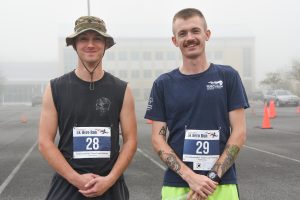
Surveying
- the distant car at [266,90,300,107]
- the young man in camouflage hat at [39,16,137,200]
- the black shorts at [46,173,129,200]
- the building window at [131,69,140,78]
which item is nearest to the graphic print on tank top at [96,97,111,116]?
the young man in camouflage hat at [39,16,137,200]

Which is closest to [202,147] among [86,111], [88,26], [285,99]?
[86,111]

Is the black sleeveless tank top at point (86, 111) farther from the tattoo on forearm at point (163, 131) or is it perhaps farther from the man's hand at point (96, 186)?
the tattoo on forearm at point (163, 131)

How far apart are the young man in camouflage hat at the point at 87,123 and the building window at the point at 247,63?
85365 mm

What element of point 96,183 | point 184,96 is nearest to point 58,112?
point 96,183

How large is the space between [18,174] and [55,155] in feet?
17.6

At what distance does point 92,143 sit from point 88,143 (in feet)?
0.09

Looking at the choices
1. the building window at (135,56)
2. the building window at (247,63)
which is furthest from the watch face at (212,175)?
the building window at (247,63)

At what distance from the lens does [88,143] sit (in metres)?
2.85

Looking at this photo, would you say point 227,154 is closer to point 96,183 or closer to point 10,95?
point 96,183

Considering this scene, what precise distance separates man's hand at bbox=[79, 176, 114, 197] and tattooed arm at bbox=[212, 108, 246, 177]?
28.5 inches

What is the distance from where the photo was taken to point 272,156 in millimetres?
9516

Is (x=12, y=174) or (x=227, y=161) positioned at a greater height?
(x=227, y=161)

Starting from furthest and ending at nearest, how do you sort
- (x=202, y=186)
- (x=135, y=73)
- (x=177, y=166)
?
1. (x=135, y=73)
2. (x=177, y=166)
3. (x=202, y=186)

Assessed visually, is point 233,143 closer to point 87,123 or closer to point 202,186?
point 202,186
